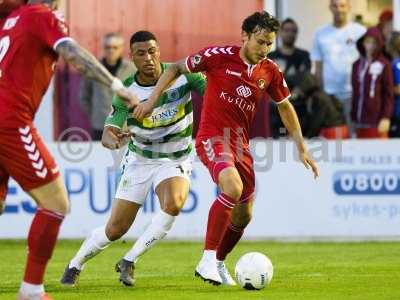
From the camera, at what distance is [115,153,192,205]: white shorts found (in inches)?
454

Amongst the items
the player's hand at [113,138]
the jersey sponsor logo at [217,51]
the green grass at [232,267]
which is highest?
the jersey sponsor logo at [217,51]

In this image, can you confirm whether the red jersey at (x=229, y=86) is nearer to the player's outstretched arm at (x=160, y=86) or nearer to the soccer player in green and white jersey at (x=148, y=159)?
the player's outstretched arm at (x=160, y=86)

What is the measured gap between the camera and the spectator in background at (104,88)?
17578 mm

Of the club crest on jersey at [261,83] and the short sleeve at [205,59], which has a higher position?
the short sleeve at [205,59]

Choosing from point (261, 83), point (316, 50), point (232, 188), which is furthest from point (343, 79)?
point (232, 188)

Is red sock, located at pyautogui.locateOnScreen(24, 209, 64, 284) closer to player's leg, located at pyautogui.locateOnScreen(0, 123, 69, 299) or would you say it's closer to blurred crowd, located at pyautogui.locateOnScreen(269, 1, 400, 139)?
player's leg, located at pyautogui.locateOnScreen(0, 123, 69, 299)

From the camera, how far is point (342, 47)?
1817 cm

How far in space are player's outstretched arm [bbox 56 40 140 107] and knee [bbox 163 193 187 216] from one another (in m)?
3.02

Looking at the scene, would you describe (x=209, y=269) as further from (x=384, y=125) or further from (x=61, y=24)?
(x=384, y=125)

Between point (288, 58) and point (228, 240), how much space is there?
273 inches

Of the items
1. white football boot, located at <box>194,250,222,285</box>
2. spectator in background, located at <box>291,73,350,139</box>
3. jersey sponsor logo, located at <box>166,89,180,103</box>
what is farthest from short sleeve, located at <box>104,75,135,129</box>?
spectator in background, located at <box>291,73,350,139</box>

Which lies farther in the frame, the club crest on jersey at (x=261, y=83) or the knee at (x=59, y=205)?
the club crest on jersey at (x=261, y=83)

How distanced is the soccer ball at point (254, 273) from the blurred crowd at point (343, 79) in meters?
6.93

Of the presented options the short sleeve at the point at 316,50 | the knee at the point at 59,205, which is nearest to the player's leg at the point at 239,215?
the knee at the point at 59,205
